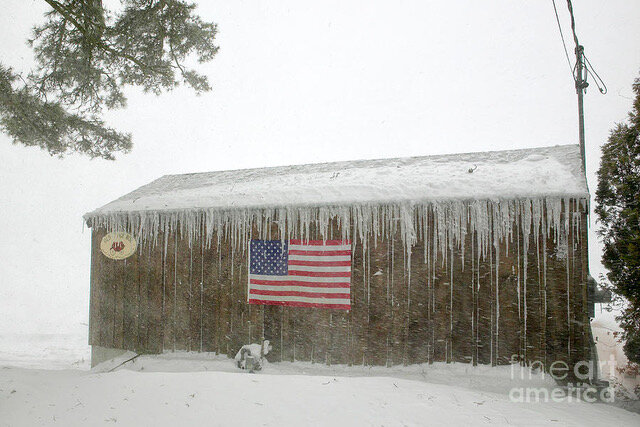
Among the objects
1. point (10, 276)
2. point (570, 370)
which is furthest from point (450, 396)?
point (10, 276)

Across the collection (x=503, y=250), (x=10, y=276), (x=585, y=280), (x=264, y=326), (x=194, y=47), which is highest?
(x=194, y=47)

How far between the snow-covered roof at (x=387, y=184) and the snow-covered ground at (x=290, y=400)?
9.05 ft

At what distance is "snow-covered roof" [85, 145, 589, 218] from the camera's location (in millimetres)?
6027

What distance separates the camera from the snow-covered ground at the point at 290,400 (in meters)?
3.96

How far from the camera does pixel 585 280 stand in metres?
5.49

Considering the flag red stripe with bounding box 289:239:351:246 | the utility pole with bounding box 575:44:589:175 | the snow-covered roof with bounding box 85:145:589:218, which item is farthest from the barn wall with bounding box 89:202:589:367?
the utility pole with bounding box 575:44:589:175

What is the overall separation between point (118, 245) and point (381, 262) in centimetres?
570

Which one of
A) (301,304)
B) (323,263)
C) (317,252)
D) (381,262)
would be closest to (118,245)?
(301,304)

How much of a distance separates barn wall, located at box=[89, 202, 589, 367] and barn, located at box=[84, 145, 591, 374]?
0.8 inches

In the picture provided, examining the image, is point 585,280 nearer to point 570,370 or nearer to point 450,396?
point 570,370

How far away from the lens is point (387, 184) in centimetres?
681

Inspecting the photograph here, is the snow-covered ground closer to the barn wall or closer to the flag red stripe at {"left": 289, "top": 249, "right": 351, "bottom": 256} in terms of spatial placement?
the barn wall

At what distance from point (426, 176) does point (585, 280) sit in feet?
9.47

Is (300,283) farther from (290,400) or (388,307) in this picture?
(290,400)
